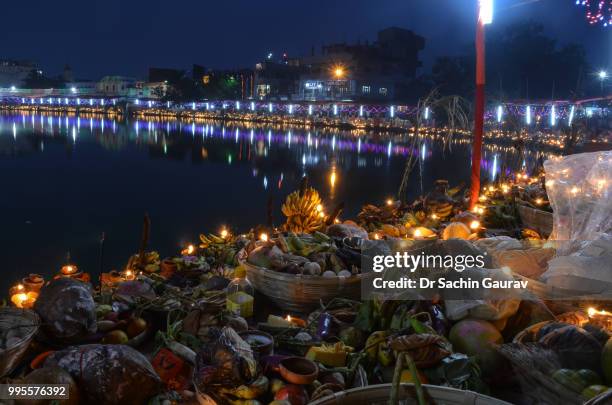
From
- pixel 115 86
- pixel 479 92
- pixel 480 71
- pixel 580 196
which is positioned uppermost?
pixel 115 86

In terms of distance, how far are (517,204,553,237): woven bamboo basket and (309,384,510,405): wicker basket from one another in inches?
151

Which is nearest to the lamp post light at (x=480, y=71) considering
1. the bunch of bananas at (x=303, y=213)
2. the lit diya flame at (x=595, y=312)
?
the bunch of bananas at (x=303, y=213)

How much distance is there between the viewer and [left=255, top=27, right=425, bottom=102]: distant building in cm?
4706

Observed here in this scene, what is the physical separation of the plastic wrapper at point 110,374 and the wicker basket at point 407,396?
104 cm

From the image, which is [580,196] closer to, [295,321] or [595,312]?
[595,312]

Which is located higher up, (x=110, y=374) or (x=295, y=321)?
(x=110, y=374)

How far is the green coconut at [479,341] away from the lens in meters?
2.62

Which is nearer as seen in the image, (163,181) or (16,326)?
(16,326)

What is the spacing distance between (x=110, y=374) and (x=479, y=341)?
1793mm

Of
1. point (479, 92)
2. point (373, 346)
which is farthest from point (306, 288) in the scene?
point (479, 92)

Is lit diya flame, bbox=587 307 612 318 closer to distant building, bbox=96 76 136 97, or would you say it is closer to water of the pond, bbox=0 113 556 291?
water of the pond, bbox=0 113 556 291

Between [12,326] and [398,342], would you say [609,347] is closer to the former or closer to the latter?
[398,342]

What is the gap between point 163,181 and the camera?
2014 cm

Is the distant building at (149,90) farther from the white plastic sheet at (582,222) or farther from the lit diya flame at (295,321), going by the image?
the lit diya flame at (295,321)
